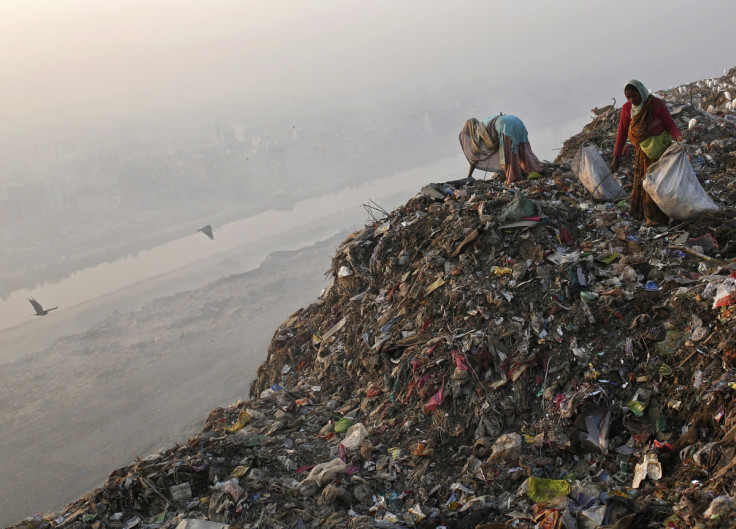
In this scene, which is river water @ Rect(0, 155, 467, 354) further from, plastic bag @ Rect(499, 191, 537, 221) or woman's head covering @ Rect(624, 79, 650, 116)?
woman's head covering @ Rect(624, 79, 650, 116)

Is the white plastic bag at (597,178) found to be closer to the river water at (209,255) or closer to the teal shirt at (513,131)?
the teal shirt at (513,131)

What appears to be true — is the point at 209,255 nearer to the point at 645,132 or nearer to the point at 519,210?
the point at 519,210

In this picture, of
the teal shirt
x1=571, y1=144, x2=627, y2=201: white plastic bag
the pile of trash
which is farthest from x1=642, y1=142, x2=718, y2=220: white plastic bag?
the teal shirt

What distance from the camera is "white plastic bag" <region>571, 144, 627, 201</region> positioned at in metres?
4.74

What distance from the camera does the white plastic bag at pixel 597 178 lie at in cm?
474

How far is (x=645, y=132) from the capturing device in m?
3.95

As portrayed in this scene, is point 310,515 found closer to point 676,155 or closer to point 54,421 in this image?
point 676,155

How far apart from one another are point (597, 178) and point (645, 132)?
2.80ft

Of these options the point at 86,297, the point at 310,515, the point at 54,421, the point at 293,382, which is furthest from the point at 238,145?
the point at 310,515

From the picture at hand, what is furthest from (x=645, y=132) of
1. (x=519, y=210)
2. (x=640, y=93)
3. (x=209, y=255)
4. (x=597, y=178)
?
(x=209, y=255)

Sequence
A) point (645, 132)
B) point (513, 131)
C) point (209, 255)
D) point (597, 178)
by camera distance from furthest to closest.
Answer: point (209, 255)
point (513, 131)
point (597, 178)
point (645, 132)

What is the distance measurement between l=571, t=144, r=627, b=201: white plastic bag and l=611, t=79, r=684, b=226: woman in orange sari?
536 millimetres

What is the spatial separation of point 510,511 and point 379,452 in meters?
1.09

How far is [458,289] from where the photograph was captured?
4.24 meters
